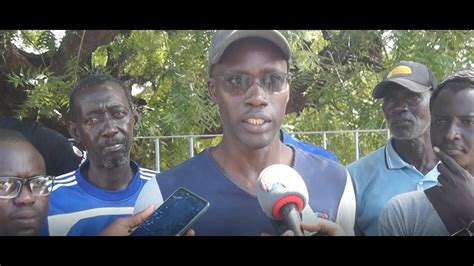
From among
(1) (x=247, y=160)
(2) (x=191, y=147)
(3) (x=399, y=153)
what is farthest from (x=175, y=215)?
(3) (x=399, y=153)

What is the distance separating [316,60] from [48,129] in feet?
6.00

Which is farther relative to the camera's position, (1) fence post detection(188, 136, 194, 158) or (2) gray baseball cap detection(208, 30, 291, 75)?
(1) fence post detection(188, 136, 194, 158)

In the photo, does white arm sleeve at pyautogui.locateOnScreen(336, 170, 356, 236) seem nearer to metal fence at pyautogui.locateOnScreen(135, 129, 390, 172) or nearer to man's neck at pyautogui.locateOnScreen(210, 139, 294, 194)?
metal fence at pyautogui.locateOnScreen(135, 129, 390, 172)

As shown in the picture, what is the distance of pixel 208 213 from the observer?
15.6 feet

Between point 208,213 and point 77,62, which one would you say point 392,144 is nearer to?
point 208,213

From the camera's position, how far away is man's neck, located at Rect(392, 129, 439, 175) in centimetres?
486

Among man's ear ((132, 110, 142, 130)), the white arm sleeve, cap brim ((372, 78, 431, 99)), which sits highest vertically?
cap brim ((372, 78, 431, 99))

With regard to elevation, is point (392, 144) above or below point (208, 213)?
above

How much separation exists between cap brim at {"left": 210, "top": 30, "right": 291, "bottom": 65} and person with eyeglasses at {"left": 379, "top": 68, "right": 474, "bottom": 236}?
1.04 meters

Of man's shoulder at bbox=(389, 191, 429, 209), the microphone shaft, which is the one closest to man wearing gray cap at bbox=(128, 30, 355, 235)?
the microphone shaft

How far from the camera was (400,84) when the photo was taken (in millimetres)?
4871

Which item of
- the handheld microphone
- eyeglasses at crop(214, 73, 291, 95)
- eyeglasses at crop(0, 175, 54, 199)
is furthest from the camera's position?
eyeglasses at crop(0, 175, 54, 199)

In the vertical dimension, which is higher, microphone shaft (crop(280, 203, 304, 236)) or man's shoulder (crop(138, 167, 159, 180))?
man's shoulder (crop(138, 167, 159, 180))
